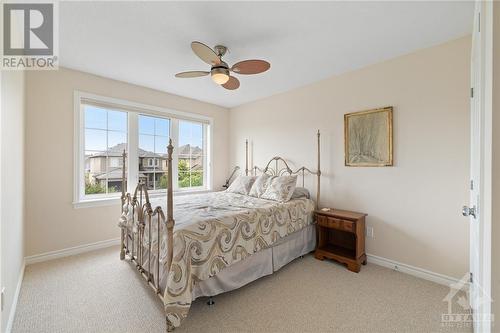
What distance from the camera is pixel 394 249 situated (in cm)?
263

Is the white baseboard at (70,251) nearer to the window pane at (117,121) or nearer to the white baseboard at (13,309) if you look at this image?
the white baseboard at (13,309)

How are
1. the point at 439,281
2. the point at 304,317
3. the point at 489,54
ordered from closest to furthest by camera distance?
the point at 489,54
the point at 304,317
the point at 439,281

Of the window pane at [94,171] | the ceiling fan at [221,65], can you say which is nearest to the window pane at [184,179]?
the window pane at [94,171]

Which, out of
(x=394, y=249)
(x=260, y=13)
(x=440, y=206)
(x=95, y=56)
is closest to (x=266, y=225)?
(x=394, y=249)

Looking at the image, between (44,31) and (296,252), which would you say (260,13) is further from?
(296,252)

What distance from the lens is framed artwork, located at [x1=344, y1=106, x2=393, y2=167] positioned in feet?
8.77

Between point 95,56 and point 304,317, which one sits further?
point 95,56

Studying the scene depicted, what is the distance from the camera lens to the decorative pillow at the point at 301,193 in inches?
128

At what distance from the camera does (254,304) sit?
200 cm

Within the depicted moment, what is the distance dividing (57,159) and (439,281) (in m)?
4.77

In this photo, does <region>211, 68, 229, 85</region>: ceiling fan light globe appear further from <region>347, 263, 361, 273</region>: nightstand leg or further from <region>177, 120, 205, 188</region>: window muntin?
<region>347, 263, 361, 273</region>: nightstand leg

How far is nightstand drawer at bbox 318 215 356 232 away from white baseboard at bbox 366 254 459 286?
55 cm

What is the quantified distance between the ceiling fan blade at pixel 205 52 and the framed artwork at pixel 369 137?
1.93 meters

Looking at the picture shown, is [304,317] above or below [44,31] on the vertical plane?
below
